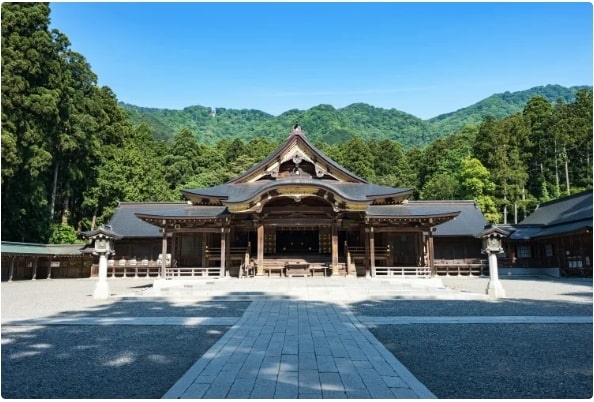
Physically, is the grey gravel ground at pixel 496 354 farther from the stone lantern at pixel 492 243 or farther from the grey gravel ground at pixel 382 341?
the stone lantern at pixel 492 243

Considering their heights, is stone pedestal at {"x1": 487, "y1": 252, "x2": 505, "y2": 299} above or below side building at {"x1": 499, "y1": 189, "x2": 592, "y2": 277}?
below

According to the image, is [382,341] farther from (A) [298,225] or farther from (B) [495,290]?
(A) [298,225]

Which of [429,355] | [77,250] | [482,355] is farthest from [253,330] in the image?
[77,250]

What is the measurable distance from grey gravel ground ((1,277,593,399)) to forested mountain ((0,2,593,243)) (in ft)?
64.4

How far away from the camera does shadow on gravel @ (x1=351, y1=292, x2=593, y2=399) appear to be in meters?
5.02

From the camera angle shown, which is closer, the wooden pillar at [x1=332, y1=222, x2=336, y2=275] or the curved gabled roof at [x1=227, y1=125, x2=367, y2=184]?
the wooden pillar at [x1=332, y1=222, x2=336, y2=275]

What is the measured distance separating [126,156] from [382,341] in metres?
37.6

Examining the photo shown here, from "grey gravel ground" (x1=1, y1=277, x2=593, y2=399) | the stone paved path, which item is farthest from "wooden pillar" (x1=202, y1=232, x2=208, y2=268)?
the stone paved path

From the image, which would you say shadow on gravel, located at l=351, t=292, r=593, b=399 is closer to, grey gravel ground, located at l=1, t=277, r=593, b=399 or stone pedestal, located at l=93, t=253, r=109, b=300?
grey gravel ground, located at l=1, t=277, r=593, b=399

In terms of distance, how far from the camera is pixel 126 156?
1553 inches

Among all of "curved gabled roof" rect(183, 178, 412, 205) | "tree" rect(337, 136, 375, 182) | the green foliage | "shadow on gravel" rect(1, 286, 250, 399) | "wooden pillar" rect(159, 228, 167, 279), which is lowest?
"shadow on gravel" rect(1, 286, 250, 399)

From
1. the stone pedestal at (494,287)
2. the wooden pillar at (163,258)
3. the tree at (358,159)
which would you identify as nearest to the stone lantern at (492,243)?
the stone pedestal at (494,287)

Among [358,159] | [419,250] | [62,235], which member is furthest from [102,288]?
[358,159]

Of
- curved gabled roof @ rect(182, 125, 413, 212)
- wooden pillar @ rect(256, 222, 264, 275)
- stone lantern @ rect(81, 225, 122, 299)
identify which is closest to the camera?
stone lantern @ rect(81, 225, 122, 299)
